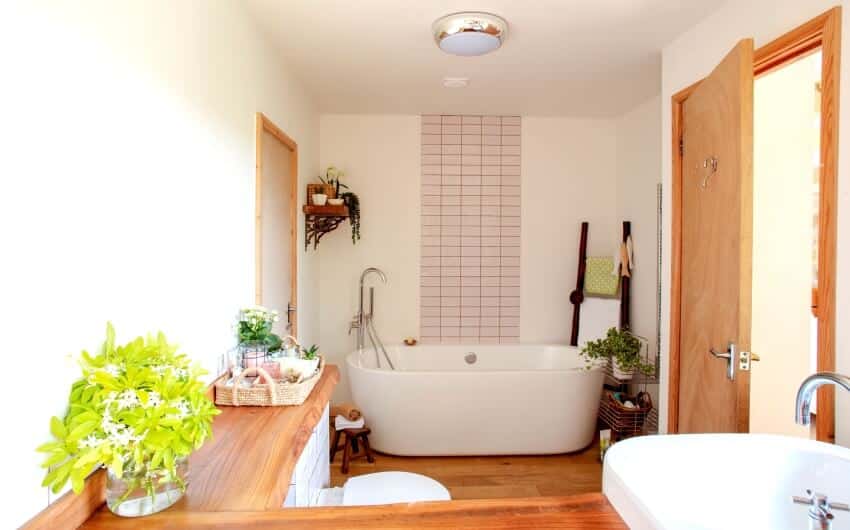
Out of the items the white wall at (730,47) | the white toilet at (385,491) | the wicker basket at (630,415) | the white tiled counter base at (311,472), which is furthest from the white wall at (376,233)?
the white toilet at (385,491)

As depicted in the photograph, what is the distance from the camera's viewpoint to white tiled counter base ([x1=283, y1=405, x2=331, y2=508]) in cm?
151

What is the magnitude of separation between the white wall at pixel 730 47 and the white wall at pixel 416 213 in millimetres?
1356

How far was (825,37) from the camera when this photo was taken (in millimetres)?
1523

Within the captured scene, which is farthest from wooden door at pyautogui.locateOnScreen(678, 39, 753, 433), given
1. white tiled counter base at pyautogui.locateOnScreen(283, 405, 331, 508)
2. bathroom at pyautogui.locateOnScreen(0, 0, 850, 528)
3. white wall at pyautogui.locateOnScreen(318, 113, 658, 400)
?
white wall at pyautogui.locateOnScreen(318, 113, 658, 400)

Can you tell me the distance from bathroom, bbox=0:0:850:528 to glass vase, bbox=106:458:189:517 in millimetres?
31

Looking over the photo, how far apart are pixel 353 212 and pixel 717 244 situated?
2.48 metres

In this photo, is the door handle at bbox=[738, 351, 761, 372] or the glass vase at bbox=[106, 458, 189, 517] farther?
the door handle at bbox=[738, 351, 761, 372]

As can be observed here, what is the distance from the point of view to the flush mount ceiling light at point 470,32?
2.13 meters

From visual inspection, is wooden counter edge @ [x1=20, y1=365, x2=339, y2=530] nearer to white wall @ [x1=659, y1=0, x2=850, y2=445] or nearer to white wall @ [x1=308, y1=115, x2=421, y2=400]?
white wall @ [x1=659, y1=0, x2=850, y2=445]

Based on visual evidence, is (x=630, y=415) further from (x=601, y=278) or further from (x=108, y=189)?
(x=108, y=189)

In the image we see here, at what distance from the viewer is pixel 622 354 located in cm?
320

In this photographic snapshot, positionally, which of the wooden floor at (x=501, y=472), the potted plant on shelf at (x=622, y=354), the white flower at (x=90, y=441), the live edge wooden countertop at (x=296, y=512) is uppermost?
the white flower at (x=90, y=441)

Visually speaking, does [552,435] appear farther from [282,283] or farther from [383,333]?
[282,283]

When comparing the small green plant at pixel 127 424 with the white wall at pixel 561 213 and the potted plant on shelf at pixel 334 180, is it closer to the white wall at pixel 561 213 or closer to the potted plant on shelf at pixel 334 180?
the potted plant on shelf at pixel 334 180
